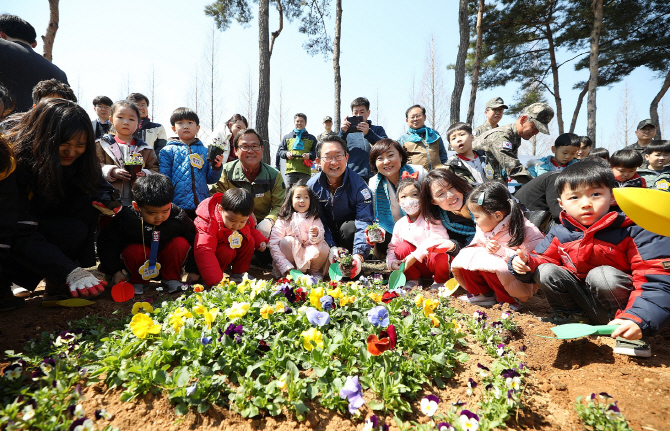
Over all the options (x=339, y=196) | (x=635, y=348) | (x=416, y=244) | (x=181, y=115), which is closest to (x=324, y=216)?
(x=339, y=196)

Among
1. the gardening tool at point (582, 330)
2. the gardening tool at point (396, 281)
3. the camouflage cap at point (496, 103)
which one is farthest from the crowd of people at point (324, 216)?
the camouflage cap at point (496, 103)

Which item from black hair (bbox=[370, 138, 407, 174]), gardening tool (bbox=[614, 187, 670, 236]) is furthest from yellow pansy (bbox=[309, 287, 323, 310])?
black hair (bbox=[370, 138, 407, 174])

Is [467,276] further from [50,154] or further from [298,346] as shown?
[50,154]

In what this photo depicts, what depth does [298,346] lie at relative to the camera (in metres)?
1.90

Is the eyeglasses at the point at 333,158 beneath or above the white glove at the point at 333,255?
above

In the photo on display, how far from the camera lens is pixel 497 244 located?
2697 mm

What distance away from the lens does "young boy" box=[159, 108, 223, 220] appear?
4039 millimetres

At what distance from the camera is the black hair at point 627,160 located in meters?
4.21

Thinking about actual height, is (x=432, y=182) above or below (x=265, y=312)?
above

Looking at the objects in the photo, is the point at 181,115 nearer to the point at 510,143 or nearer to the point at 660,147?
the point at 510,143

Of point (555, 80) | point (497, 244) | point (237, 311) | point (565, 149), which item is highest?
point (555, 80)

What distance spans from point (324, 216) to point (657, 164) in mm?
5190

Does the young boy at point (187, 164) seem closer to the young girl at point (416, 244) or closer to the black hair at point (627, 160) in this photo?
the young girl at point (416, 244)

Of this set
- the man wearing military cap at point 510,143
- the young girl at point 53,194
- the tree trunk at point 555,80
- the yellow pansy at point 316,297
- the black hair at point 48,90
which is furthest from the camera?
the tree trunk at point 555,80
